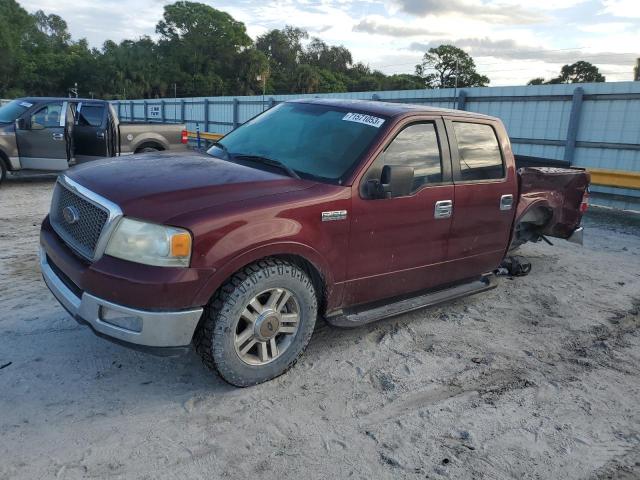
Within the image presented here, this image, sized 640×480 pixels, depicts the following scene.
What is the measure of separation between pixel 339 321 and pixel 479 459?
1305mm

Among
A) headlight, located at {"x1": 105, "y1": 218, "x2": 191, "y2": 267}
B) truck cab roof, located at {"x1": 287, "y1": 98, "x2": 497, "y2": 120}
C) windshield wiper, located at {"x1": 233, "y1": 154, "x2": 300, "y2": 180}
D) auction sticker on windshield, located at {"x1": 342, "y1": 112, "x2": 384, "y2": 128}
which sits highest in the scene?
truck cab roof, located at {"x1": 287, "y1": 98, "x2": 497, "y2": 120}

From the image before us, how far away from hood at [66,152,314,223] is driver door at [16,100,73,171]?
7.28m

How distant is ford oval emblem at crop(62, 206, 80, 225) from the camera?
130 inches

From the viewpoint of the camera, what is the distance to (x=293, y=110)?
14.7 ft

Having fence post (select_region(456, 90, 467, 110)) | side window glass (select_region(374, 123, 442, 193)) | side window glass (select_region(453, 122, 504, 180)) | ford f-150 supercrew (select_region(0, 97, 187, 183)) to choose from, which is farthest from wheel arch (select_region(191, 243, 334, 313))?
fence post (select_region(456, 90, 467, 110))

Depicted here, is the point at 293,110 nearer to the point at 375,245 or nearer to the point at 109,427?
the point at 375,245

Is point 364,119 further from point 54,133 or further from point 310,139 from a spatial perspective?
point 54,133

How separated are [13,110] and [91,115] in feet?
4.73

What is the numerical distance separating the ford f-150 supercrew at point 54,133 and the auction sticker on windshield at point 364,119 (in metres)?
7.81

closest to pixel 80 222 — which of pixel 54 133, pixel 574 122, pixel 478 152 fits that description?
pixel 478 152

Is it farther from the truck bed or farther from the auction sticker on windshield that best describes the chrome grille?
the truck bed

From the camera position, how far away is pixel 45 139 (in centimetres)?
1009

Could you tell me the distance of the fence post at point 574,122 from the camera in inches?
433

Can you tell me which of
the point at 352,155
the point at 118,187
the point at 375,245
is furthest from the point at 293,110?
the point at 118,187
